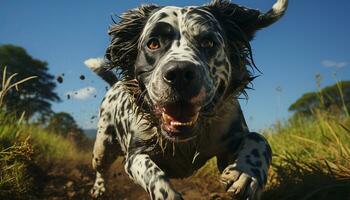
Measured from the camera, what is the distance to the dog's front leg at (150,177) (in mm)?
3187

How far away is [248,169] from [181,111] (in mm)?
635

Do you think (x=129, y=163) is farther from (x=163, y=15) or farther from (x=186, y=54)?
(x=163, y=15)

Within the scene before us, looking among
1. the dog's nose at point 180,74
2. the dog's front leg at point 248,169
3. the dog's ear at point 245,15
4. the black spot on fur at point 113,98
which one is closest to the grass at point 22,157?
the black spot on fur at point 113,98

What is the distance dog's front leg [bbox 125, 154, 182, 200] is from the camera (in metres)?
3.19

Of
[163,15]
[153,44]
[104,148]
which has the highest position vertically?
[163,15]

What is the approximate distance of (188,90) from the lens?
3.13m

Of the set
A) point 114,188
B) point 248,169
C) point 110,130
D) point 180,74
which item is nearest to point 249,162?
point 248,169

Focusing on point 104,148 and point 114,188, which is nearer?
Answer: point 104,148

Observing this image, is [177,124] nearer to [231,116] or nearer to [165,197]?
[165,197]

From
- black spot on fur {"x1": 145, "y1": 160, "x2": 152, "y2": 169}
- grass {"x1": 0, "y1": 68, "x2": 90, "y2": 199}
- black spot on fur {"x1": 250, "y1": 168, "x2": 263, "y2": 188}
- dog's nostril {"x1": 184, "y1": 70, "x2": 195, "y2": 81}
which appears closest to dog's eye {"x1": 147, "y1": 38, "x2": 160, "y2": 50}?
dog's nostril {"x1": 184, "y1": 70, "x2": 195, "y2": 81}

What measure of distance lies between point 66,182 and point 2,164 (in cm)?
229

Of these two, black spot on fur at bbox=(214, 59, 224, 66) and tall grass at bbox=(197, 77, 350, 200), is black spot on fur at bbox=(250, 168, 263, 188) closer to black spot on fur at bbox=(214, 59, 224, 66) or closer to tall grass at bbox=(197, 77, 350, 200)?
tall grass at bbox=(197, 77, 350, 200)

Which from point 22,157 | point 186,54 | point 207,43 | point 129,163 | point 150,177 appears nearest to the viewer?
point 186,54

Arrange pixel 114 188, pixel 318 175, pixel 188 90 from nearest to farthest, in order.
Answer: pixel 188 90
pixel 318 175
pixel 114 188
